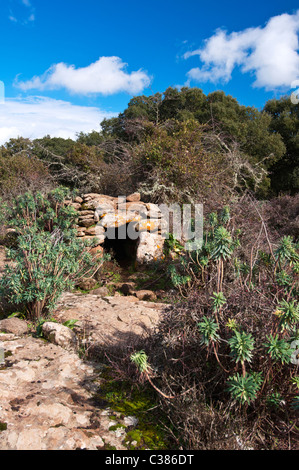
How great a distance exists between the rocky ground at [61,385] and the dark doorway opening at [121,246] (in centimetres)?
346

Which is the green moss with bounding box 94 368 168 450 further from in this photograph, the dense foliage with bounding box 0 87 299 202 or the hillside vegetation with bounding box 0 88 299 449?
the dense foliage with bounding box 0 87 299 202

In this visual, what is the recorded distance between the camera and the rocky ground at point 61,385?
1.84 m

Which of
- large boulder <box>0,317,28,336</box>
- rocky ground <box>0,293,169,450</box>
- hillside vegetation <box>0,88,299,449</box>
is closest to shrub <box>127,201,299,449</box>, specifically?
hillside vegetation <box>0,88,299,449</box>

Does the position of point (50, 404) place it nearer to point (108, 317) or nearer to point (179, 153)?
point (108, 317)

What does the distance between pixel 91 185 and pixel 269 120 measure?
366 inches

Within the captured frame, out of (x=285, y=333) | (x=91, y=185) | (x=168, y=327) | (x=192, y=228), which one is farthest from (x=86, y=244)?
(x=91, y=185)

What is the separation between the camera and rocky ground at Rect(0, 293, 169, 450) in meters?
1.84

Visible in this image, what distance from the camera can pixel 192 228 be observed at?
7.38 meters

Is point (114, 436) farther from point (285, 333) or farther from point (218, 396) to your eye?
point (285, 333)

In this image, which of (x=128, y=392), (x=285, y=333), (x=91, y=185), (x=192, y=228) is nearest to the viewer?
(x=285, y=333)

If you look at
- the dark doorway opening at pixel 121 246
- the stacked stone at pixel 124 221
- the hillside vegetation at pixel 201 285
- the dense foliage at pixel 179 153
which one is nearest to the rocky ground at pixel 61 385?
the hillside vegetation at pixel 201 285

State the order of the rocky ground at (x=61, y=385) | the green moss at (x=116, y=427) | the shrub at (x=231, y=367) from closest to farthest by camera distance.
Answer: the shrub at (x=231, y=367) → the rocky ground at (x=61, y=385) → the green moss at (x=116, y=427)

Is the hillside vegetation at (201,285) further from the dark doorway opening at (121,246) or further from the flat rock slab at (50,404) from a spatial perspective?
the dark doorway opening at (121,246)

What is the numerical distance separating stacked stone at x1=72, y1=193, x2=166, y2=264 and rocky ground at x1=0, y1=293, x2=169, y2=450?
2903mm
